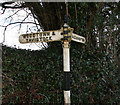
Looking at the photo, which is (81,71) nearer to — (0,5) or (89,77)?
(89,77)

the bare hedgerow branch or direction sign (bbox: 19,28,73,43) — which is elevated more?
the bare hedgerow branch

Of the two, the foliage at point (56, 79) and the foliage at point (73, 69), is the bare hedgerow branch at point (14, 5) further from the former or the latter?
the foliage at point (56, 79)

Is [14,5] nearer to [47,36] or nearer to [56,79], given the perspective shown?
[47,36]

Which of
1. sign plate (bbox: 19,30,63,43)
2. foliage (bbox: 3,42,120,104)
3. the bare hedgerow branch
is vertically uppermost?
the bare hedgerow branch

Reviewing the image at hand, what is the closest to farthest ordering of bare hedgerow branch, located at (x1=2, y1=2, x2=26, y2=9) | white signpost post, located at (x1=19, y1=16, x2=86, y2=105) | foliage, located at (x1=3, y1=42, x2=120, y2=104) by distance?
white signpost post, located at (x1=19, y1=16, x2=86, y2=105)
foliage, located at (x1=3, y1=42, x2=120, y2=104)
bare hedgerow branch, located at (x1=2, y1=2, x2=26, y2=9)

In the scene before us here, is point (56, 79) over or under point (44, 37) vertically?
under

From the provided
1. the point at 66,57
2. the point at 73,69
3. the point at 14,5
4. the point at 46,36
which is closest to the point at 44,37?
the point at 46,36

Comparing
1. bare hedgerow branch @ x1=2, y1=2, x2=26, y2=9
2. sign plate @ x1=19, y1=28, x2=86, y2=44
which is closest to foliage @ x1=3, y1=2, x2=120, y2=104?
bare hedgerow branch @ x1=2, y1=2, x2=26, y2=9

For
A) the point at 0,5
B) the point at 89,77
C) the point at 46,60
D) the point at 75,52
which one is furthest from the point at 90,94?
the point at 0,5

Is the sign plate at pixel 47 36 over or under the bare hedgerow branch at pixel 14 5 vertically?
under

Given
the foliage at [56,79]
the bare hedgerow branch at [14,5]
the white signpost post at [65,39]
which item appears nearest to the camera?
the white signpost post at [65,39]

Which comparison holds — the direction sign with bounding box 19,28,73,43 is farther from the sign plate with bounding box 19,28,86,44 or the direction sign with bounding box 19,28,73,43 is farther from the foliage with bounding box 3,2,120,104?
the foliage with bounding box 3,2,120,104

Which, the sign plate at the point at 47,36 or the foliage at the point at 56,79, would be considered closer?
the sign plate at the point at 47,36

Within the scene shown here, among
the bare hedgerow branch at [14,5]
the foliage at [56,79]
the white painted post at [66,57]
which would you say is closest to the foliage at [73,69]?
the foliage at [56,79]
